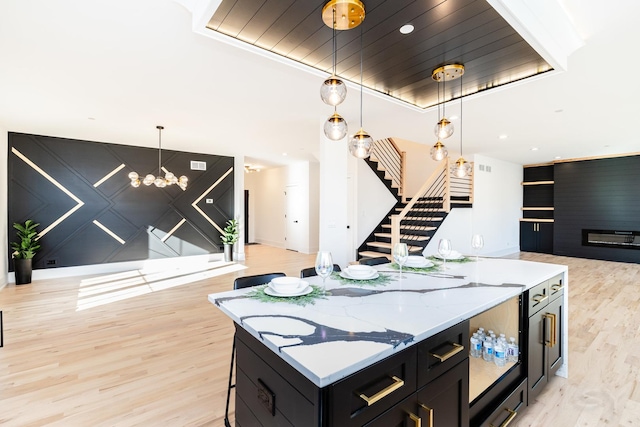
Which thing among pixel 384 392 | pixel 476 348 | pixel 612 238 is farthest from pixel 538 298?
pixel 612 238

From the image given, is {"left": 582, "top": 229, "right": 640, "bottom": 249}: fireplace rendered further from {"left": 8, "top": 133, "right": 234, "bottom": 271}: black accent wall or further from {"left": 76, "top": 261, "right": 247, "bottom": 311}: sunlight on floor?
{"left": 8, "top": 133, "right": 234, "bottom": 271}: black accent wall

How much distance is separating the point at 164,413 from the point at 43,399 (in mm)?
960

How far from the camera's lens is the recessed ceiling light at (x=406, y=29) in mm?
2256

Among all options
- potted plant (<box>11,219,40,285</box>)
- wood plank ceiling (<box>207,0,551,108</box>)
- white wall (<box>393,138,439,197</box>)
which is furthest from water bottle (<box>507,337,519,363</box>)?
potted plant (<box>11,219,40,285</box>)

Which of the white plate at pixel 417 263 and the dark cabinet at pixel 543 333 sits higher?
the white plate at pixel 417 263

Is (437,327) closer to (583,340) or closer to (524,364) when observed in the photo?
(524,364)

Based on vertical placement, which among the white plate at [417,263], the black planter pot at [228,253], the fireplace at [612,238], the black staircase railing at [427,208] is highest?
the black staircase railing at [427,208]

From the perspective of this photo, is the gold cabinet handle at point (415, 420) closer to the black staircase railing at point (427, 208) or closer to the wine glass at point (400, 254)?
the wine glass at point (400, 254)

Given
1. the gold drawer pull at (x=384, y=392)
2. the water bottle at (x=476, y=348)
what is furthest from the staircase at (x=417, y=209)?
the gold drawer pull at (x=384, y=392)

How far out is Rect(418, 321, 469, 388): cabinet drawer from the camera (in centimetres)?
124

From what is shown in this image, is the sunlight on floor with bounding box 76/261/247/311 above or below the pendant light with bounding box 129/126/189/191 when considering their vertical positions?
below

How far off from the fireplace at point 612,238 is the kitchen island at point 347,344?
8.71m

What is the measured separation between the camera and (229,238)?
7664 millimetres

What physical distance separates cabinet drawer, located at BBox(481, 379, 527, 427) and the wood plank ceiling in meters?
2.51
